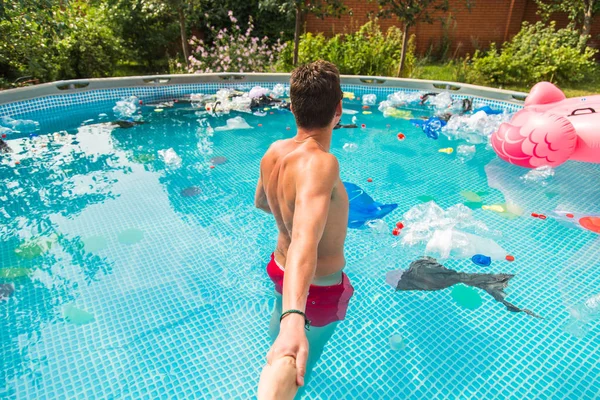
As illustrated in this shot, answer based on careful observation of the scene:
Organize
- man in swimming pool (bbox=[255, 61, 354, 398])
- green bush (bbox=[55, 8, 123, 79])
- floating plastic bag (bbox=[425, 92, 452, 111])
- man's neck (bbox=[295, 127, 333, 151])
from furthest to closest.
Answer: green bush (bbox=[55, 8, 123, 79]) → floating plastic bag (bbox=[425, 92, 452, 111]) → man's neck (bbox=[295, 127, 333, 151]) → man in swimming pool (bbox=[255, 61, 354, 398])

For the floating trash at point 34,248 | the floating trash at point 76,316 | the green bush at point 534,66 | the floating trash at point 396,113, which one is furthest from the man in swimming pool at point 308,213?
the green bush at point 534,66

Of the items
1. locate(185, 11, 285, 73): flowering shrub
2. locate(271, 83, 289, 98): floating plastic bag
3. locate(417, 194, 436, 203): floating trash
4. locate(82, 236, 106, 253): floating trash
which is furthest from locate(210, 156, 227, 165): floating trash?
locate(185, 11, 285, 73): flowering shrub

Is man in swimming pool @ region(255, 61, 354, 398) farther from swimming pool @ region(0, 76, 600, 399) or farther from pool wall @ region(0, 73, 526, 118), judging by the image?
pool wall @ region(0, 73, 526, 118)

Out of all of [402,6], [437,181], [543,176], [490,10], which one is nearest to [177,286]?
[437,181]

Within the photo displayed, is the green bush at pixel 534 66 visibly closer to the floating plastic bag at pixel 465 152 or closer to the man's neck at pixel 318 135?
the floating plastic bag at pixel 465 152

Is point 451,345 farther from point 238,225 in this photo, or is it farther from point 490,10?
point 490,10

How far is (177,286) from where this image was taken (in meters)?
3.23

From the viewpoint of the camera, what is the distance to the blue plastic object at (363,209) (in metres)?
4.11

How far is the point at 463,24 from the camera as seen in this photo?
12938 mm

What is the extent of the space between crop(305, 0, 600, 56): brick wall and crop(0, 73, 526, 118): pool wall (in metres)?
4.99

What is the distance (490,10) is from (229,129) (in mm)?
10600

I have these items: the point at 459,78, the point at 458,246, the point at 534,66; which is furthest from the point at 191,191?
the point at 534,66

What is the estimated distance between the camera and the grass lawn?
8.68 m

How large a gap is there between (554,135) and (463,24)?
1013 centimetres
